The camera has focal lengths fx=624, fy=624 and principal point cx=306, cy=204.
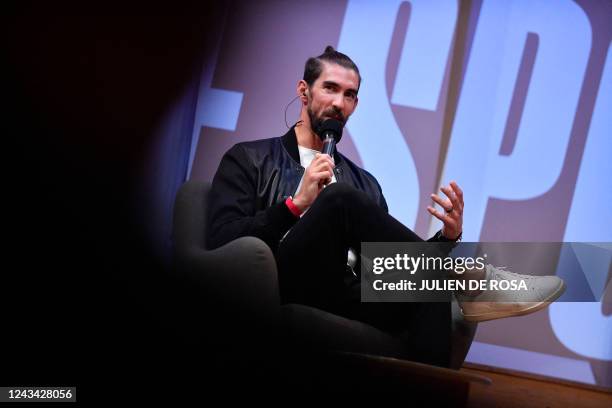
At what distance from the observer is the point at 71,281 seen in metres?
1.27

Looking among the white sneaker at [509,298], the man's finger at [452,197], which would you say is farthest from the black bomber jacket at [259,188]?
the white sneaker at [509,298]

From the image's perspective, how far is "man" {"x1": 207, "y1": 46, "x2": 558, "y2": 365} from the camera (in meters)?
1.42

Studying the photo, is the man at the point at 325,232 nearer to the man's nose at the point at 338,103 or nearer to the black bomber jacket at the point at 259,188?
the black bomber jacket at the point at 259,188

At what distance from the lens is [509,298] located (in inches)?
58.6

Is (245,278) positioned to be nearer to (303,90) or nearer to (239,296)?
(239,296)

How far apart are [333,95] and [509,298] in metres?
0.80

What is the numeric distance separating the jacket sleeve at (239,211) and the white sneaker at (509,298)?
1.55 ft

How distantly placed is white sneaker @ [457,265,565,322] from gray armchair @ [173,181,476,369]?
0.23 ft

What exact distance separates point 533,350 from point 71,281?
80.3 inches

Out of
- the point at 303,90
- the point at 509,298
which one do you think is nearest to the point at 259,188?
the point at 303,90

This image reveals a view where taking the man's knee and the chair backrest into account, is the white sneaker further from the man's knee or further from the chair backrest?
the chair backrest

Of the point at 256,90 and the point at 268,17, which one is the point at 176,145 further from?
the point at 268,17

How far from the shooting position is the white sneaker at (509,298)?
147cm

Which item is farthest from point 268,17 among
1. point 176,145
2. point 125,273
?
point 125,273
